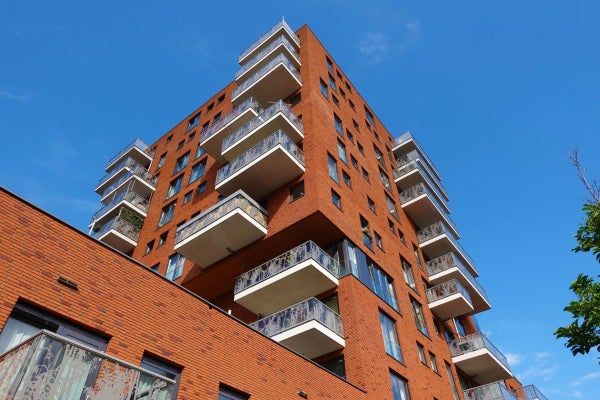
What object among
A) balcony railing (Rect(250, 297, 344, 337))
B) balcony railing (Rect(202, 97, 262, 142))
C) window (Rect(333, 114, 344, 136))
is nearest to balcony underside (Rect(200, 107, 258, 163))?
balcony railing (Rect(202, 97, 262, 142))

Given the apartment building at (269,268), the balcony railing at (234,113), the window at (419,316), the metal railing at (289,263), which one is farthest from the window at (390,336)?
the balcony railing at (234,113)

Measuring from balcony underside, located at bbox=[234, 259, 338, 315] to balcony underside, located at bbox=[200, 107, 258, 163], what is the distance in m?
9.94

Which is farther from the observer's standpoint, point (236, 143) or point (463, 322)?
point (463, 322)

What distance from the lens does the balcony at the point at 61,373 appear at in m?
5.71

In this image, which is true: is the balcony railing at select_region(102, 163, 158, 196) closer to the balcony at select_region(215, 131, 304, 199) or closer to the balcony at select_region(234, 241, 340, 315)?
the balcony at select_region(215, 131, 304, 199)

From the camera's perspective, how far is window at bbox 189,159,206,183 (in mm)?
27531

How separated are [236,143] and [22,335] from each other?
15536mm

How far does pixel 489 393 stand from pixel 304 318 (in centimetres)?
1172

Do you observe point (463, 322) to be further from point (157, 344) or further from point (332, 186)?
point (157, 344)

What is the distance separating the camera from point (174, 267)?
23.1 meters

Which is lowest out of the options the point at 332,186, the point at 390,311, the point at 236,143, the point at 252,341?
the point at 252,341

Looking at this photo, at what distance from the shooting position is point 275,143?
1983 centimetres

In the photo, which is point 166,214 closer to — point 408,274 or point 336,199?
point 336,199

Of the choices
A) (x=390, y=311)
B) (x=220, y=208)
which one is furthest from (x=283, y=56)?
(x=390, y=311)
